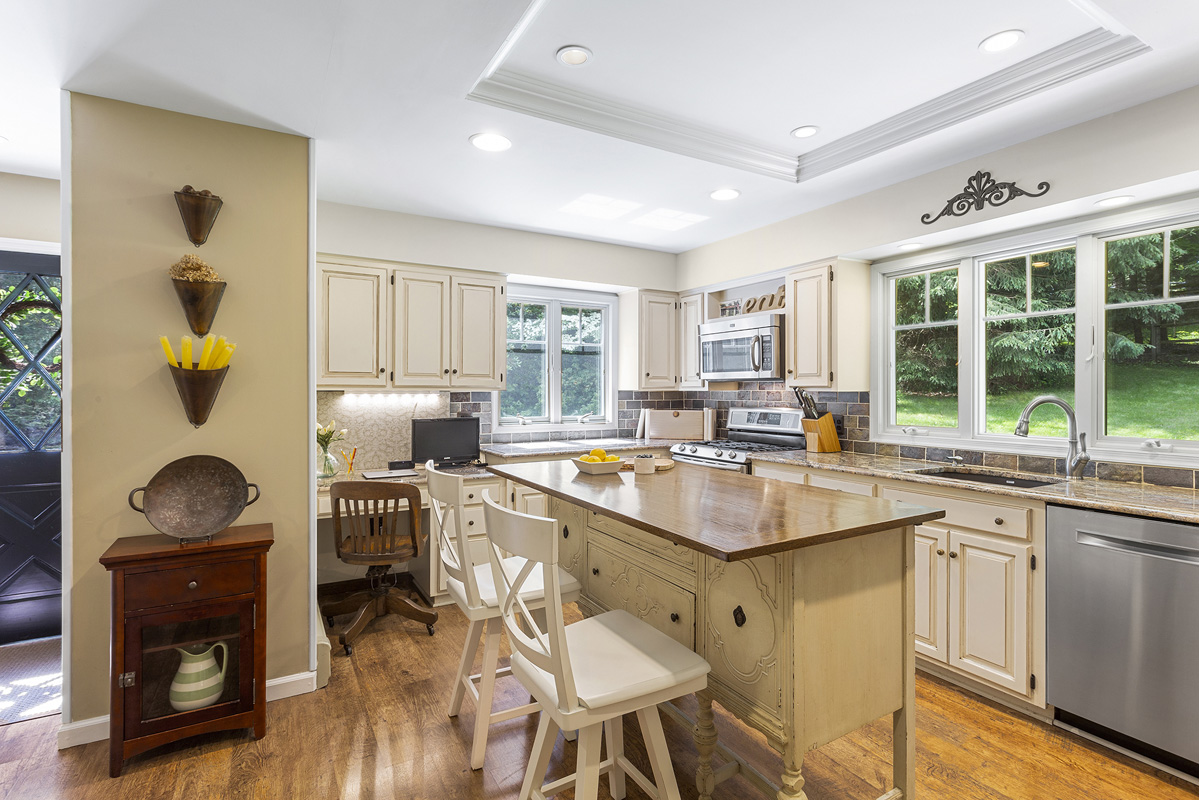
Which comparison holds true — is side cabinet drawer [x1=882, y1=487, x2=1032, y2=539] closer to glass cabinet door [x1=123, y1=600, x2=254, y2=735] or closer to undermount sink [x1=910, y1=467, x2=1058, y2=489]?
undermount sink [x1=910, y1=467, x2=1058, y2=489]

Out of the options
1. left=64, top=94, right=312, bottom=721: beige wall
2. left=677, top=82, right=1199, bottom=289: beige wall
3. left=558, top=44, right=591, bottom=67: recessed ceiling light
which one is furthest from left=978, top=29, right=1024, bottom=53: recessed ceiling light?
left=64, top=94, right=312, bottom=721: beige wall

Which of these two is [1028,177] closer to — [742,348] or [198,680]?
[742,348]

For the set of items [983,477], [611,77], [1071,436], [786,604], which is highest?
[611,77]

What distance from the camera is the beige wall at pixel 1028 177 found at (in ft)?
7.80

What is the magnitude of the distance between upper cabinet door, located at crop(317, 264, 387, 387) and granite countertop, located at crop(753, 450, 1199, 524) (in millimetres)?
2651

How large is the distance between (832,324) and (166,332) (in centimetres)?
356

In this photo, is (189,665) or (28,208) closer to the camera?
(189,665)

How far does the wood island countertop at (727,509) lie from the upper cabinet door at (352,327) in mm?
1683

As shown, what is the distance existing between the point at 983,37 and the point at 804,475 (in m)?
2.27

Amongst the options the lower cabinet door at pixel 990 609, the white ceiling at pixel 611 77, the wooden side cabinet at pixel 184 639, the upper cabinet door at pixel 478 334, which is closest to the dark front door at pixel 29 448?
the white ceiling at pixel 611 77

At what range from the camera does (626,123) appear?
274 centimetres

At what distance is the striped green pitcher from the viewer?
2.26 m

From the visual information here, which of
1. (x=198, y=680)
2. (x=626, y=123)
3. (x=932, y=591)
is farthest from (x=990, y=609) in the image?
(x=198, y=680)

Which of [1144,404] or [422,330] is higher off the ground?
[422,330]
